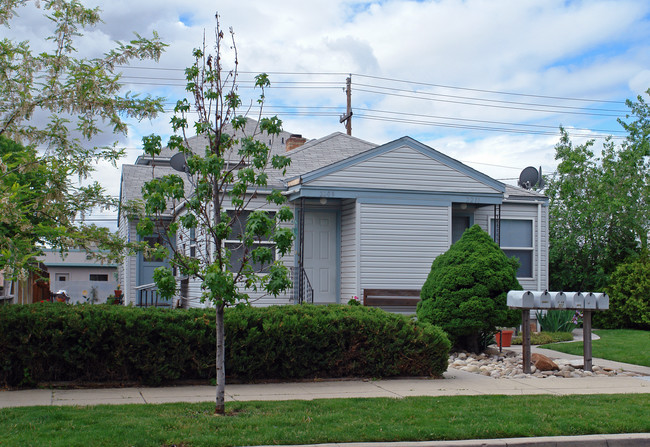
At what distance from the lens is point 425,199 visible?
54.7 feet

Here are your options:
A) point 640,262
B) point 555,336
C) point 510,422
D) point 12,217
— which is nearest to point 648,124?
point 640,262

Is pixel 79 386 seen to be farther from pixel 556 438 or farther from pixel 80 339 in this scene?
pixel 556 438

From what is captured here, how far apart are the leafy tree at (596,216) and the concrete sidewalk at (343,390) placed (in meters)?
10.5

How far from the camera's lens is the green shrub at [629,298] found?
18.6 metres

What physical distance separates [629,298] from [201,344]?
46.1ft

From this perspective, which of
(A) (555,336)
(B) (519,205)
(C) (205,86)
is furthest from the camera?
(B) (519,205)

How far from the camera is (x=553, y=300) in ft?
36.6

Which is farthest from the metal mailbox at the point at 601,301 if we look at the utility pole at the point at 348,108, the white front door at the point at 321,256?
the utility pole at the point at 348,108

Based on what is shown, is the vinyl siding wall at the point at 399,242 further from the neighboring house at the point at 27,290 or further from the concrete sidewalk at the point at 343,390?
the neighboring house at the point at 27,290

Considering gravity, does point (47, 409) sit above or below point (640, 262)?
below

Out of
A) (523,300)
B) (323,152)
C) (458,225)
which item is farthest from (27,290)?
(523,300)

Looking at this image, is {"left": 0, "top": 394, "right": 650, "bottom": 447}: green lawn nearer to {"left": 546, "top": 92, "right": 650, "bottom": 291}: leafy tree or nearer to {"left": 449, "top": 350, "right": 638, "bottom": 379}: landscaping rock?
{"left": 449, "top": 350, "right": 638, "bottom": 379}: landscaping rock

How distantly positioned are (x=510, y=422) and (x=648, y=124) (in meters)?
22.5

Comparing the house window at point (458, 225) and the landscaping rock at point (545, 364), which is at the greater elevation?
the house window at point (458, 225)
